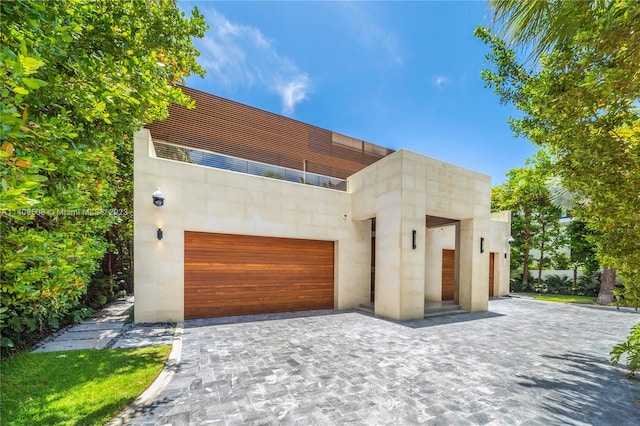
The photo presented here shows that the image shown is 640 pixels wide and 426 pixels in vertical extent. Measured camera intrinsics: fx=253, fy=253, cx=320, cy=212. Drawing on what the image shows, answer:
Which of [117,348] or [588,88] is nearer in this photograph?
[588,88]

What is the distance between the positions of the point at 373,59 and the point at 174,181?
30.4 ft

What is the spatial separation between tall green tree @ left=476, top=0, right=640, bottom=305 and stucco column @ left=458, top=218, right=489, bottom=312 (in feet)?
17.3

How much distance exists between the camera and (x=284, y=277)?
893cm

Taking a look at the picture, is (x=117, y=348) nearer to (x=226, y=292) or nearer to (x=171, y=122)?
(x=226, y=292)

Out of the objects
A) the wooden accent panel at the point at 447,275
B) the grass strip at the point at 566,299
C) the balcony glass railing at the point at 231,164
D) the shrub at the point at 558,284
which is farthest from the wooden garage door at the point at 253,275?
the shrub at the point at 558,284

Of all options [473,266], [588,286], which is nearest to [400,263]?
[473,266]

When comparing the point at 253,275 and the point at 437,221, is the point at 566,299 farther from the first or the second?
the point at 253,275

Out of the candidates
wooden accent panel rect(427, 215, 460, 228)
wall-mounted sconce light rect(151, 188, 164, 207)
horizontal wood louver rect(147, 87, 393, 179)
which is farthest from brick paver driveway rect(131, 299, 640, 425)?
horizontal wood louver rect(147, 87, 393, 179)

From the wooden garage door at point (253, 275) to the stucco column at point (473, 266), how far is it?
5147mm

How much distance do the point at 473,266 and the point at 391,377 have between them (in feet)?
23.7

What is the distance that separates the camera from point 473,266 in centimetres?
959

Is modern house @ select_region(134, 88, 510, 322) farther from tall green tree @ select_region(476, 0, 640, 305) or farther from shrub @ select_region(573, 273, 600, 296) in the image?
shrub @ select_region(573, 273, 600, 296)

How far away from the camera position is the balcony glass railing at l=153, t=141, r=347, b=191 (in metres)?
7.64

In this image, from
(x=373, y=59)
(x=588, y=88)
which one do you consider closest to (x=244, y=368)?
(x=588, y=88)
